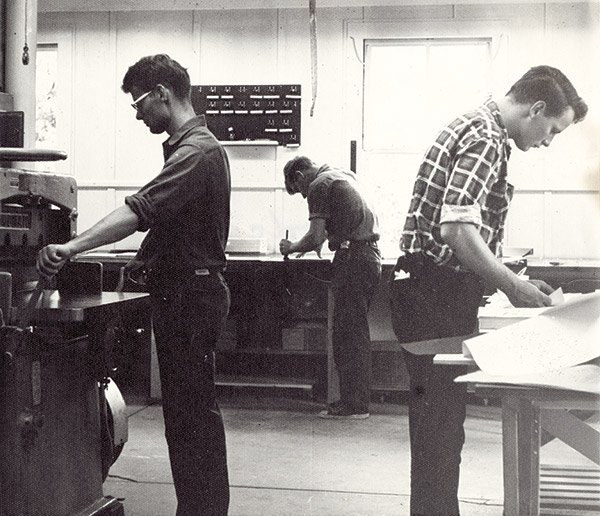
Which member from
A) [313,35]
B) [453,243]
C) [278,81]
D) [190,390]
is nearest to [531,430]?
[453,243]

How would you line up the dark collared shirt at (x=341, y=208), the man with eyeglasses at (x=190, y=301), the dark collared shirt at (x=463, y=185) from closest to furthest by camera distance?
the dark collared shirt at (x=463, y=185), the man with eyeglasses at (x=190, y=301), the dark collared shirt at (x=341, y=208)

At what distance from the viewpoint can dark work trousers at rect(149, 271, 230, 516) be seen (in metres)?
2.47

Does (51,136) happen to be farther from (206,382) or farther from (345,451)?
(206,382)

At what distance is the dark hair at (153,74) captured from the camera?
2492mm

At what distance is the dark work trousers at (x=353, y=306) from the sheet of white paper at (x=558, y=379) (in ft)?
9.68

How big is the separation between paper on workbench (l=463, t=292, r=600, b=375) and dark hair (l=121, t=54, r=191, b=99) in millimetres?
1320

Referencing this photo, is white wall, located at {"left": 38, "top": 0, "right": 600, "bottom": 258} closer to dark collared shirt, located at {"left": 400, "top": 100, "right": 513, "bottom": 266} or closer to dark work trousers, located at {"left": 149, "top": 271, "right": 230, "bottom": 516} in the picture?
dark work trousers, located at {"left": 149, "top": 271, "right": 230, "bottom": 516}

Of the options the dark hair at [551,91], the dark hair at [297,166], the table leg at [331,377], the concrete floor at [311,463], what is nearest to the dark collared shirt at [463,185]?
the dark hair at [551,91]

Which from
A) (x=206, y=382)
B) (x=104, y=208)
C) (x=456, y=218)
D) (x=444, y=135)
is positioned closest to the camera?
(x=456, y=218)

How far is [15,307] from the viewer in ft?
7.11

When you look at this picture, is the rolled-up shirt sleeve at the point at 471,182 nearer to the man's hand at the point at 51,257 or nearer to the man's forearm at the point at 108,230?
the man's forearm at the point at 108,230

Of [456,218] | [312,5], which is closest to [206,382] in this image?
[456,218]

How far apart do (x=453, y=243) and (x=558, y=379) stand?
62 centimetres

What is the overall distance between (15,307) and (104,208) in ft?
13.1
